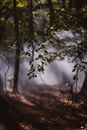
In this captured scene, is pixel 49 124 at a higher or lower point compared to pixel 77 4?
lower

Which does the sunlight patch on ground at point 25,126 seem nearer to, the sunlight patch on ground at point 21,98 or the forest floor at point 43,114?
the forest floor at point 43,114

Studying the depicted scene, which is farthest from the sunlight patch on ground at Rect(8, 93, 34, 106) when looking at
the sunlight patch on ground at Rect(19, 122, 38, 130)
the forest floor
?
the sunlight patch on ground at Rect(19, 122, 38, 130)

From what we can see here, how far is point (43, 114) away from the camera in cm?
1075

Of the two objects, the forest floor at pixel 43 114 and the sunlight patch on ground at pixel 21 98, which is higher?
the forest floor at pixel 43 114

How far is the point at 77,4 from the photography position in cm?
1453

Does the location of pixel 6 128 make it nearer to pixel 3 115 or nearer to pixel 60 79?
pixel 3 115

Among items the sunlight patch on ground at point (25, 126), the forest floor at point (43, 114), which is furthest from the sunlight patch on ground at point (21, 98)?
the sunlight patch on ground at point (25, 126)

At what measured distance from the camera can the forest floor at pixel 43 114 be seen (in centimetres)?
886

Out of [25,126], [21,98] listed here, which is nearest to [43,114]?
[25,126]

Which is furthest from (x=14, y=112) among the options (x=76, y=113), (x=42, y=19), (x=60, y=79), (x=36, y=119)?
(x=42, y=19)

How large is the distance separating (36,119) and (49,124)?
0.65m

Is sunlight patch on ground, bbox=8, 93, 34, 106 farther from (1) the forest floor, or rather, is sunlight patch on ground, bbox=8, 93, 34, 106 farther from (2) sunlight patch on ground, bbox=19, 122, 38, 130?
(2) sunlight patch on ground, bbox=19, 122, 38, 130

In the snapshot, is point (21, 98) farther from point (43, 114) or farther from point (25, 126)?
point (25, 126)

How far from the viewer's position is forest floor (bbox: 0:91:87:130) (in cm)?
886
